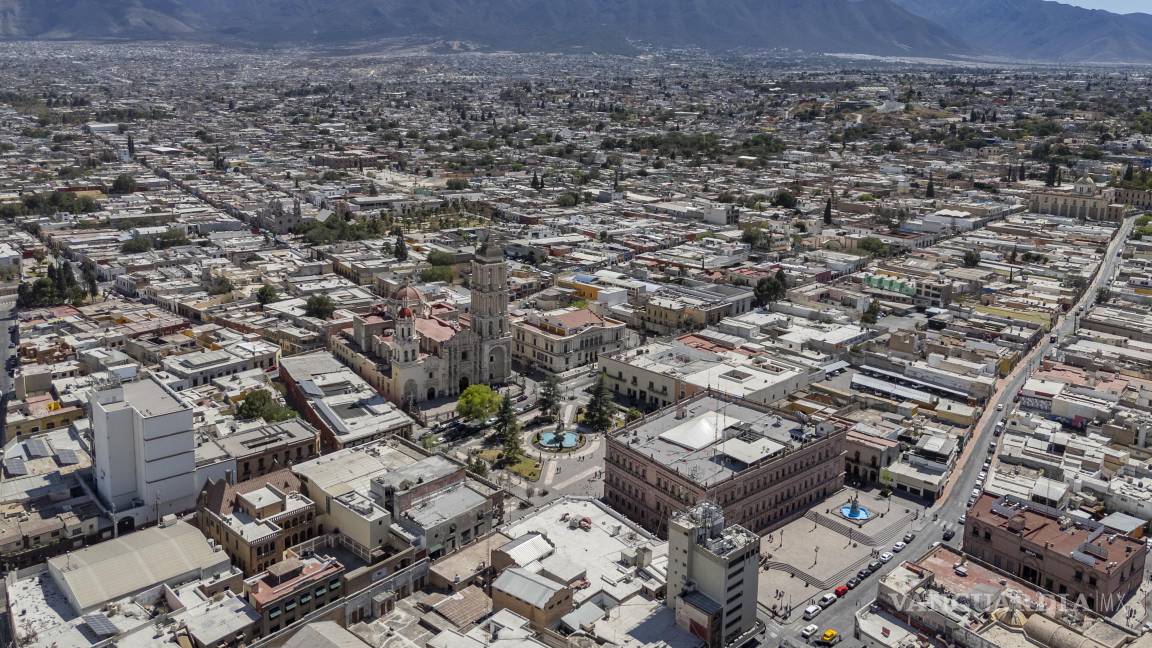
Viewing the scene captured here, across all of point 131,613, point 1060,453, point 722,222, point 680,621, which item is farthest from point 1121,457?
point 722,222

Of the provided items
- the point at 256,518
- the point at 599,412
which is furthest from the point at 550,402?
the point at 256,518

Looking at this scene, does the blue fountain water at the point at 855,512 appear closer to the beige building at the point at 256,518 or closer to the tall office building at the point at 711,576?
the tall office building at the point at 711,576

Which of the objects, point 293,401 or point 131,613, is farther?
point 293,401

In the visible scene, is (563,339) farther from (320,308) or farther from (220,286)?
(220,286)

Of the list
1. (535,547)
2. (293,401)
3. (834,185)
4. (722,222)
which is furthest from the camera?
(834,185)

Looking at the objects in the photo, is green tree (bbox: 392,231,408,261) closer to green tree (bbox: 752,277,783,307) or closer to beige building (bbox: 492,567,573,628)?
green tree (bbox: 752,277,783,307)

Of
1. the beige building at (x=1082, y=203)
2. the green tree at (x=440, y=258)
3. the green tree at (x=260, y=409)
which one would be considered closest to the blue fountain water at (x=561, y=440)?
the green tree at (x=260, y=409)

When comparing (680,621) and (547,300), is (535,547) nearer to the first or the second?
(680,621)
